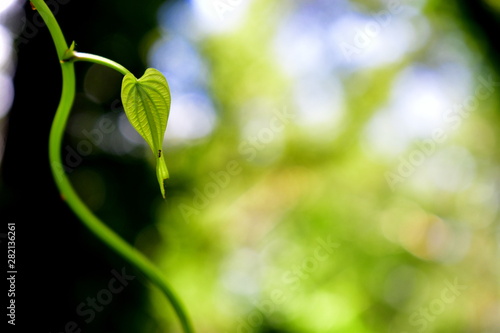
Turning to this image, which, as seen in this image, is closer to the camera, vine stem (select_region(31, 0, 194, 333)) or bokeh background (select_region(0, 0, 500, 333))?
vine stem (select_region(31, 0, 194, 333))

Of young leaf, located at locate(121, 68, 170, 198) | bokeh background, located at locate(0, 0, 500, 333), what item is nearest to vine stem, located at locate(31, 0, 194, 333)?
young leaf, located at locate(121, 68, 170, 198)

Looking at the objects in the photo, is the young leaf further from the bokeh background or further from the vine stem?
the bokeh background

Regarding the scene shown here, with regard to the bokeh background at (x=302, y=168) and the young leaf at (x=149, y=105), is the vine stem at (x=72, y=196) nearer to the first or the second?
the young leaf at (x=149, y=105)

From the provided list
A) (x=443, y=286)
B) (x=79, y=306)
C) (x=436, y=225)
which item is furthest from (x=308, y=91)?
(x=79, y=306)

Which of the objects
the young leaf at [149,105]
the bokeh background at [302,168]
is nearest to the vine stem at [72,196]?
the young leaf at [149,105]

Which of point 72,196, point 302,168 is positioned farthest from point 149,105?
point 302,168

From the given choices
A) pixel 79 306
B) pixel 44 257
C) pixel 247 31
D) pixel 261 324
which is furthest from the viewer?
pixel 247 31

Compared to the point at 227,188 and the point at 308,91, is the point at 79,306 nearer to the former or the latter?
the point at 227,188

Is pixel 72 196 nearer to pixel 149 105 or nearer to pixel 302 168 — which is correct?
pixel 149 105
